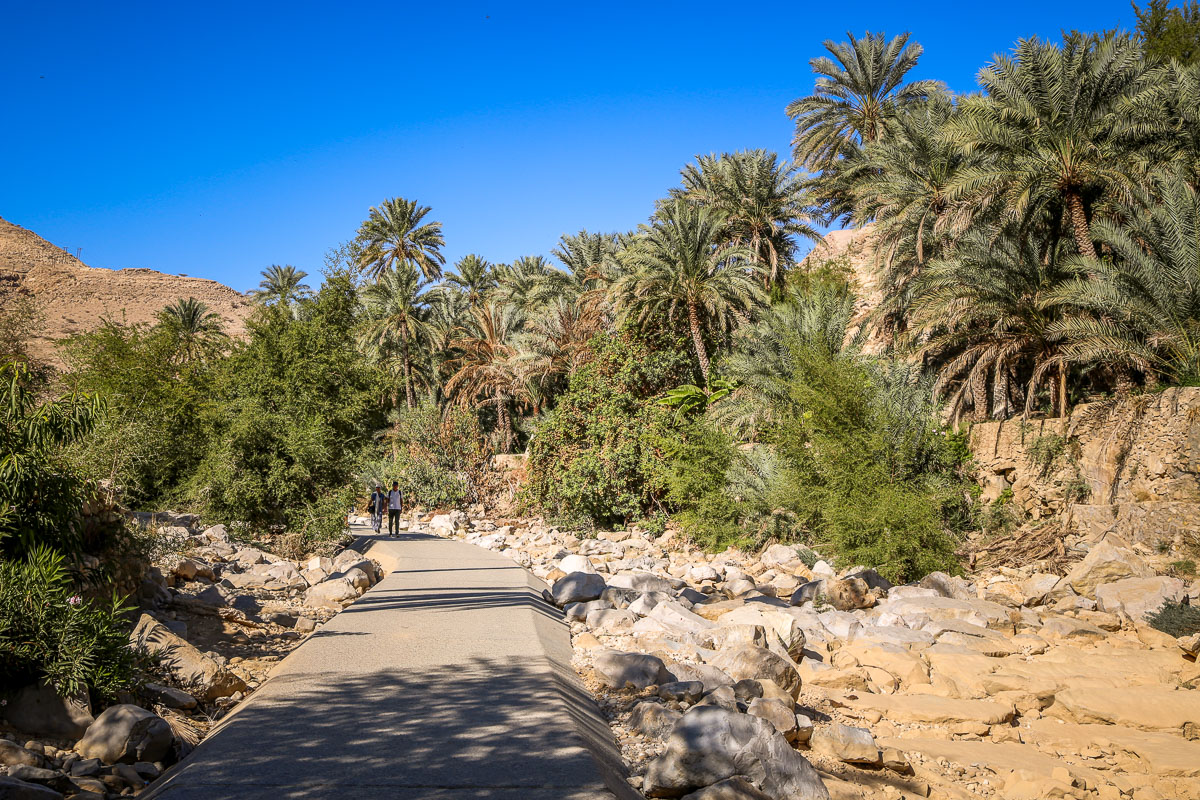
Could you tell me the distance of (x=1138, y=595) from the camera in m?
11.2

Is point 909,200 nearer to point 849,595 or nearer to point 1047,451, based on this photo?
point 1047,451

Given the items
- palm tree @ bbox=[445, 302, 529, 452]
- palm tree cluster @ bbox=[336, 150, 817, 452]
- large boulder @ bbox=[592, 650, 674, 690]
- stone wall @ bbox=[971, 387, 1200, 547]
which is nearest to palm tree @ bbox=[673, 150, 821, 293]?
palm tree cluster @ bbox=[336, 150, 817, 452]

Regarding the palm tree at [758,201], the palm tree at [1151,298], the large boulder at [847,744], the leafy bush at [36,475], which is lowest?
the large boulder at [847,744]

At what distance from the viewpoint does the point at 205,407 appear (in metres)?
19.0

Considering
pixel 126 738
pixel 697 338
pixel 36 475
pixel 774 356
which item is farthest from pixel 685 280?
pixel 126 738

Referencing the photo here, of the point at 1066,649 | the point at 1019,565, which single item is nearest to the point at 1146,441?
the point at 1019,565

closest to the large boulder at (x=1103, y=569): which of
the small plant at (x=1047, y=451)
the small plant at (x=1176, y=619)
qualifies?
the small plant at (x=1176, y=619)

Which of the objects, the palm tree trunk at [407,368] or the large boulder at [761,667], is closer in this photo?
the large boulder at [761,667]

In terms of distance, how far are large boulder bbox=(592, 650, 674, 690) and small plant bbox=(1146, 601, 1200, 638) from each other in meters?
7.72

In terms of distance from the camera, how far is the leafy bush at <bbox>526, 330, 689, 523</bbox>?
2098 centimetres

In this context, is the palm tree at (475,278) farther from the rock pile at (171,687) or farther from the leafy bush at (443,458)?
the rock pile at (171,687)

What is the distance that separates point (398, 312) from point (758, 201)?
20282 millimetres

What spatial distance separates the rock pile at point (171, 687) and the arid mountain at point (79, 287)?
65.8 meters

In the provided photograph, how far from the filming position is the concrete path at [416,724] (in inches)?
154
